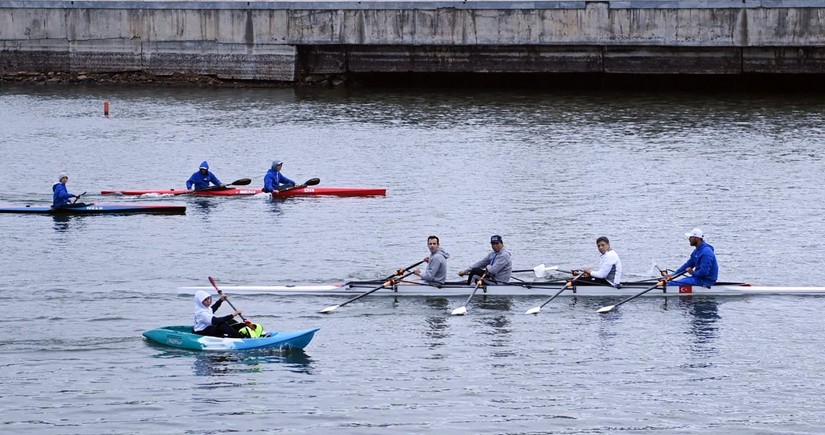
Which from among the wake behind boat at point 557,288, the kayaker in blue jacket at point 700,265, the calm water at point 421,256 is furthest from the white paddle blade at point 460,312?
the kayaker in blue jacket at point 700,265

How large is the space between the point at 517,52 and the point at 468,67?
9.35ft

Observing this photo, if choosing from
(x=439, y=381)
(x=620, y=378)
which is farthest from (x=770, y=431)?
(x=439, y=381)

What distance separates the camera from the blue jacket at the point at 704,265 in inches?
1185

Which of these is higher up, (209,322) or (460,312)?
(209,322)

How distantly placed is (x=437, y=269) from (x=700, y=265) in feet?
20.5

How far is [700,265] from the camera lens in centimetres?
3036

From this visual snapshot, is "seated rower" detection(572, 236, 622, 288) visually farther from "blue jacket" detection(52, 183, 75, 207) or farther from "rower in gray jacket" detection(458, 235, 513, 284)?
"blue jacket" detection(52, 183, 75, 207)

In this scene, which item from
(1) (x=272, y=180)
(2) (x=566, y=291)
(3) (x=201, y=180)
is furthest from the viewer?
(3) (x=201, y=180)

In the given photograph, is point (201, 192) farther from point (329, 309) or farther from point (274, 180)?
point (329, 309)

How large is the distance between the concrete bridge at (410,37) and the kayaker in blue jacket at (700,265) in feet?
116

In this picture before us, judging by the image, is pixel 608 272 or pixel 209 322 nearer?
pixel 209 322

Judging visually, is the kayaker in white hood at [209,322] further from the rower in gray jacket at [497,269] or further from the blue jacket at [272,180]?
the blue jacket at [272,180]

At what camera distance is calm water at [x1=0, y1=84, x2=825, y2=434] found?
949 inches

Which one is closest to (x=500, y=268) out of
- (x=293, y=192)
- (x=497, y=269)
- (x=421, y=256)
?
(x=497, y=269)
